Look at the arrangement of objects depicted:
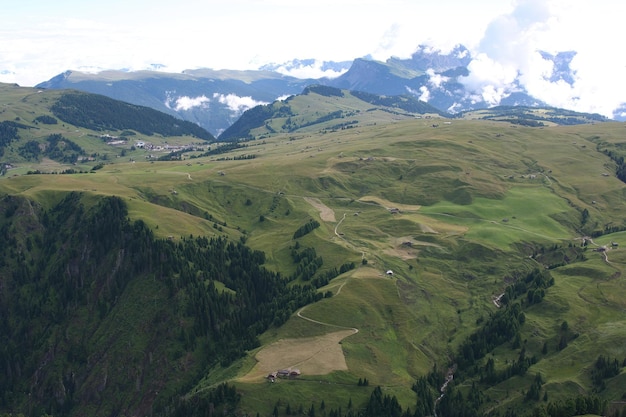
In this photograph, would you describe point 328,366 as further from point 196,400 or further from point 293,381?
point 196,400

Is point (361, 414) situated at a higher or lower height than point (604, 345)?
lower

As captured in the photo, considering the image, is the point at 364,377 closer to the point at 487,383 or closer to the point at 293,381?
the point at 293,381

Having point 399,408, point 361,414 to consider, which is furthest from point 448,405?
point 361,414

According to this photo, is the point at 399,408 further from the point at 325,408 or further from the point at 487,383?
the point at 487,383

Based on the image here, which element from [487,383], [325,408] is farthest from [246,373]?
[487,383]

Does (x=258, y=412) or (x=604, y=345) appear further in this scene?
(x=604, y=345)

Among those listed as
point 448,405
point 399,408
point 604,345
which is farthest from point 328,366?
point 604,345

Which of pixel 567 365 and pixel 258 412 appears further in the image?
pixel 567 365
